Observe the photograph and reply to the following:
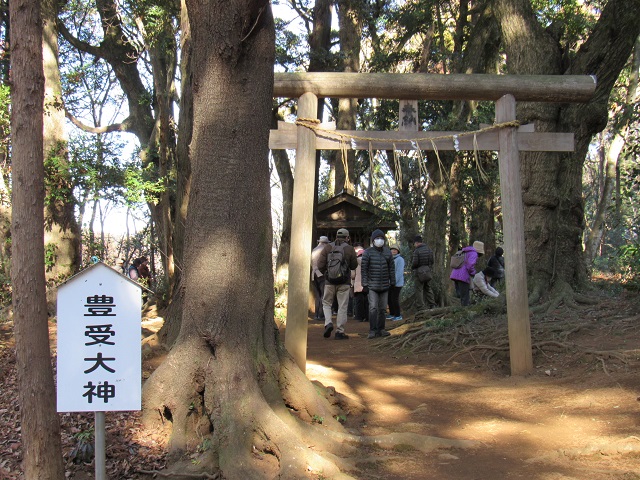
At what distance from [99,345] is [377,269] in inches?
295

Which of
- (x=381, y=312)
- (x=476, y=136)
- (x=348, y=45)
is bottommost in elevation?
(x=381, y=312)

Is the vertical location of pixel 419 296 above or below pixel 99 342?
below

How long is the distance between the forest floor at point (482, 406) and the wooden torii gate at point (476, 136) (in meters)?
0.89

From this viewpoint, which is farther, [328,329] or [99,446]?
[328,329]

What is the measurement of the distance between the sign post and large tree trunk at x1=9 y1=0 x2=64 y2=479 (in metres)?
0.45

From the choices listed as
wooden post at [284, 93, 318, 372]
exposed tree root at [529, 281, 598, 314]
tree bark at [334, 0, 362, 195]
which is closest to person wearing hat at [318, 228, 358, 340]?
exposed tree root at [529, 281, 598, 314]

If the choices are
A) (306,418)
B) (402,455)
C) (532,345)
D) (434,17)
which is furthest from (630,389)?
(434,17)

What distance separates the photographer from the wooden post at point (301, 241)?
7.25 m

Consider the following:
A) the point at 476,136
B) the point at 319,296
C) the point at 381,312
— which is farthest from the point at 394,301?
the point at 476,136

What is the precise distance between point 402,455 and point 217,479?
5.42 ft

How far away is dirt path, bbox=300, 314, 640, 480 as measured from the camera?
16.3 feet

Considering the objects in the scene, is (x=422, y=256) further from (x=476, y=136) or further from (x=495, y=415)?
(x=495, y=415)

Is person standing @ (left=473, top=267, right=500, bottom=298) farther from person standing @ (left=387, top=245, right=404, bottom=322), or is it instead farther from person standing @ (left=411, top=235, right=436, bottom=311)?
person standing @ (left=387, top=245, right=404, bottom=322)

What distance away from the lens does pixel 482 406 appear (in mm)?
6805
